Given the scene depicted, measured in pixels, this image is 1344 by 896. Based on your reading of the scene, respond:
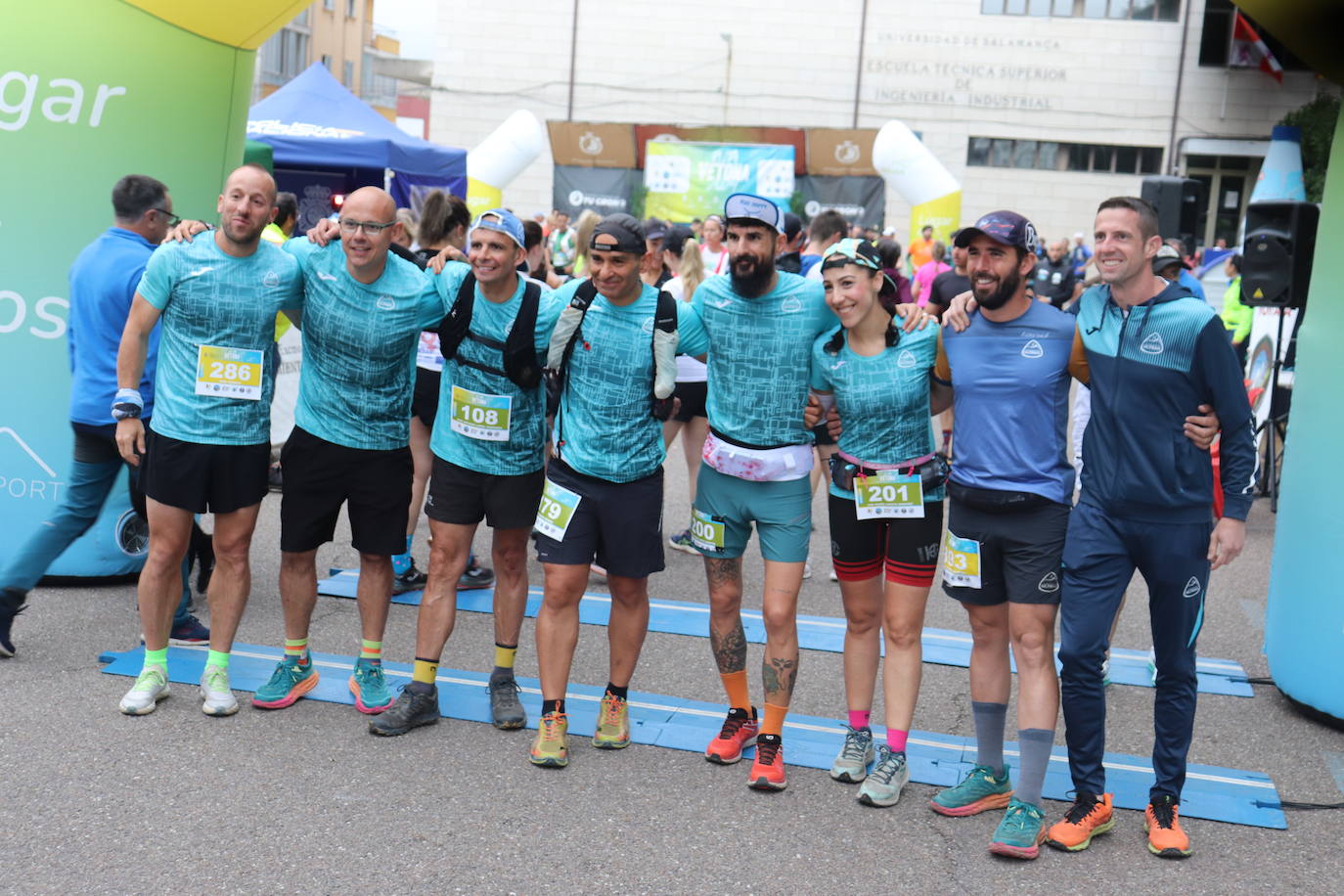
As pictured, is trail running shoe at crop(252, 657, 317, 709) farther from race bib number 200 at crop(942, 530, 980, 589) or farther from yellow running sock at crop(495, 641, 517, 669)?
race bib number 200 at crop(942, 530, 980, 589)

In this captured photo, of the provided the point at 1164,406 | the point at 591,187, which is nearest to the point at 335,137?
the point at 1164,406

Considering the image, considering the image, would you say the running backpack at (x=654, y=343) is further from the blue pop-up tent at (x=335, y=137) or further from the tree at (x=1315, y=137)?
the tree at (x=1315, y=137)

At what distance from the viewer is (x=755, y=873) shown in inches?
150

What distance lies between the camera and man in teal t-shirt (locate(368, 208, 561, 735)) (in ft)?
15.4

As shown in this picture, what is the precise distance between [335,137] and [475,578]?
7.84 m

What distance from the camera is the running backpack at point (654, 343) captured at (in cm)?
448

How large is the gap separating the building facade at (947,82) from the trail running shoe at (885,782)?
34.5 m

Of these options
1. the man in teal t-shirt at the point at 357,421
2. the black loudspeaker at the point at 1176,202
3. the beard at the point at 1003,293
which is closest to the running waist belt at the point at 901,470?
the beard at the point at 1003,293

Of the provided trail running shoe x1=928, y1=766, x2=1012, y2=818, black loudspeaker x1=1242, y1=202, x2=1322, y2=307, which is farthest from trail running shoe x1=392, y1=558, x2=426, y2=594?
black loudspeaker x1=1242, y1=202, x2=1322, y2=307

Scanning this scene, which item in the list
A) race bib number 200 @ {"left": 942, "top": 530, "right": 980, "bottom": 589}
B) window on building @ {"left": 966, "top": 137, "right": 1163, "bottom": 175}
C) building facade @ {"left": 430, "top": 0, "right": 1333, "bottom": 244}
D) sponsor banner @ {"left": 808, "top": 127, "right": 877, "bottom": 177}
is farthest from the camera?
window on building @ {"left": 966, "top": 137, "right": 1163, "bottom": 175}

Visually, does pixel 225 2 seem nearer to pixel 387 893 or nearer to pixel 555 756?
pixel 555 756

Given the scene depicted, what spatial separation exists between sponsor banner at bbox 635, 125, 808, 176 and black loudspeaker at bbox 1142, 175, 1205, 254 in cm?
1945

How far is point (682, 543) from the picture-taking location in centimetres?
812

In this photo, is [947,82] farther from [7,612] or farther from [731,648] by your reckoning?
[7,612]
